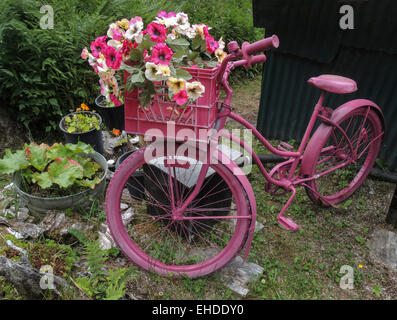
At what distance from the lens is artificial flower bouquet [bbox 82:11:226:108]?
1.99 meters

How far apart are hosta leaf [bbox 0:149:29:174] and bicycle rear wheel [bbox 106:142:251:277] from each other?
0.95m

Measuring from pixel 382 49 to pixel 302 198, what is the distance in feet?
5.72

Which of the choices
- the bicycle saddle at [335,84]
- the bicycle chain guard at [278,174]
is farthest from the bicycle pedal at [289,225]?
the bicycle saddle at [335,84]

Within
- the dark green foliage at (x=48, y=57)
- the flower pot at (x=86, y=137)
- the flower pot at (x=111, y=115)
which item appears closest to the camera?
the flower pot at (x=86, y=137)

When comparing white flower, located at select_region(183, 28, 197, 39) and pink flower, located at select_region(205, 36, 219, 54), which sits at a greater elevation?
white flower, located at select_region(183, 28, 197, 39)

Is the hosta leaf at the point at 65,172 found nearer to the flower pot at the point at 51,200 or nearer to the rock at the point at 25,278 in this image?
the flower pot at the point at 51,200

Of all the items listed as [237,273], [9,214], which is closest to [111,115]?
[9,214]

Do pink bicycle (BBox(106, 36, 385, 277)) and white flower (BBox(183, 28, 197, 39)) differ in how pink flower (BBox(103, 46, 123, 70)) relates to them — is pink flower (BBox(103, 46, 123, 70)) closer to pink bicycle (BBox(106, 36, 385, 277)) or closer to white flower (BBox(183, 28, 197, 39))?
pink bicycle (BBox(106, 36, 385, 277))

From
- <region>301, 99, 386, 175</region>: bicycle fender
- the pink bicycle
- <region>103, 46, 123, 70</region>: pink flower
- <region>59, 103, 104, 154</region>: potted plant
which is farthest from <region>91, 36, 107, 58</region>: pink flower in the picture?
<region>301, 99, 386, 175</region>: bicycle fender

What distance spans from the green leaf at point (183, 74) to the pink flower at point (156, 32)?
0.22 metres

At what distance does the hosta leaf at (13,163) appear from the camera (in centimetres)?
303
